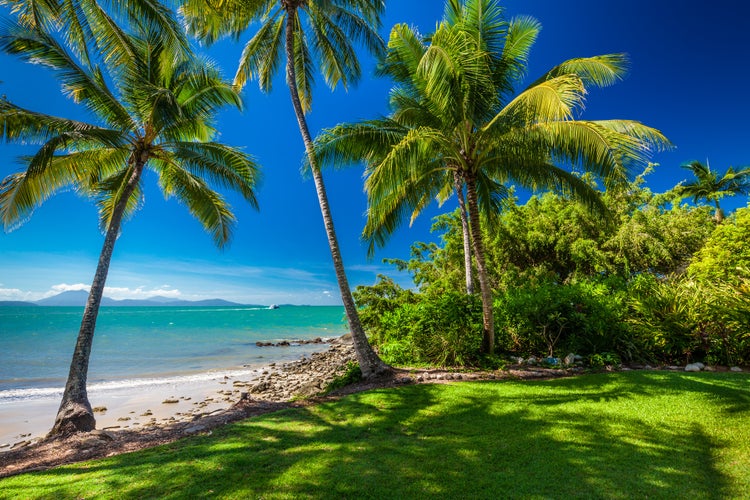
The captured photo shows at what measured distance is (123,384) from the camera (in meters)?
12.8

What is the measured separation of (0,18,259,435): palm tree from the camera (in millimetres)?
6699

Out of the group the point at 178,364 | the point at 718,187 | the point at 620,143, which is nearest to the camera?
the point at 620,143

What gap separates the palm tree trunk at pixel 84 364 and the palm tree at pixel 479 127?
526cm

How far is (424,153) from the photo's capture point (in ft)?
23.6

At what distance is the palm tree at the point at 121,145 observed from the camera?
6699mm

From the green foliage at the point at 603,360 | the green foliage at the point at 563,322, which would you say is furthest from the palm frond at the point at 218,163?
the green foliage at the point at 603,360

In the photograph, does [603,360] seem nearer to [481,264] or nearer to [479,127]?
[481,264]

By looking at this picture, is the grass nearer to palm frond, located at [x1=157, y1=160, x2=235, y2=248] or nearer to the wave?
palm frond, located at [x1=157, y1=160, x2=235, y2=248]

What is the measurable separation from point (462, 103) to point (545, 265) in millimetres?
9891

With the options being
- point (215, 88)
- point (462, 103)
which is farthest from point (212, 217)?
point (462, 103)

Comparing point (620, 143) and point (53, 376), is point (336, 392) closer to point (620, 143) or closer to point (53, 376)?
point (620, 143)

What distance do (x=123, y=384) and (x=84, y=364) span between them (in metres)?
7.26

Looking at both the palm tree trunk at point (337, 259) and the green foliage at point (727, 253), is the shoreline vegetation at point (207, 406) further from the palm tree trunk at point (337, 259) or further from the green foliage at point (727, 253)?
the green foliage at point (727, 253)

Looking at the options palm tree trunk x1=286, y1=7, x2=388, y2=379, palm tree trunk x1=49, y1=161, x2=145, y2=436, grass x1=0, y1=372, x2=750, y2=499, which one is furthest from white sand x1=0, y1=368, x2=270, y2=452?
grass x1=0, y1=372, x2=750, y2=499
